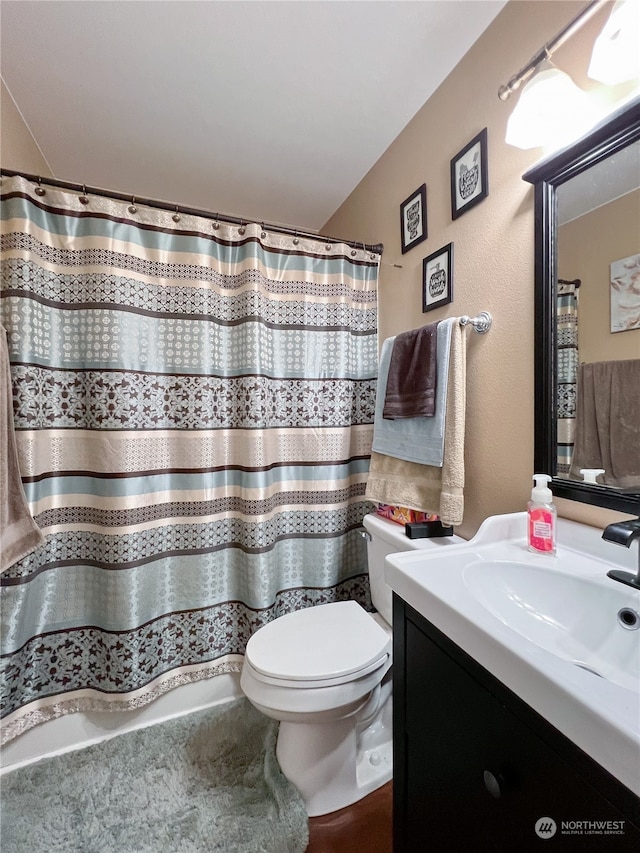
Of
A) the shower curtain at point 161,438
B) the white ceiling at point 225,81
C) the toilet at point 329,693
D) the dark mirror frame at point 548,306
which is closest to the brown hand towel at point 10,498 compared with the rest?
the shower curtain at point 161,438

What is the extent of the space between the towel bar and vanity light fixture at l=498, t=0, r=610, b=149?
0.43m

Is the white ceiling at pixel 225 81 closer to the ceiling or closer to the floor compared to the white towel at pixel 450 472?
closer to the ceiling

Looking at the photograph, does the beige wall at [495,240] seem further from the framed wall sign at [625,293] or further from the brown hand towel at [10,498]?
the brown hand towel at [10,498]

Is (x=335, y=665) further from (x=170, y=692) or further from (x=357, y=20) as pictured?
(x=357, y=20)

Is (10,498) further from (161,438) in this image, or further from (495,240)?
(495,240)

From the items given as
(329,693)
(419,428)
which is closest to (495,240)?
(419,428)

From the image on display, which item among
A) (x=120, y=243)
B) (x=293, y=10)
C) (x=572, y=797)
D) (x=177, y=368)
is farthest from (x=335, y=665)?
(x=293, y=10)

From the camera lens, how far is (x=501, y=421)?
3.50 ft

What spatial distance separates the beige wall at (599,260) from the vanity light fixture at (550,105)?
0.71ft

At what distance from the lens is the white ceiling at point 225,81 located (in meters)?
1.03

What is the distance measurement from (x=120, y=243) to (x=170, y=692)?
1.68m

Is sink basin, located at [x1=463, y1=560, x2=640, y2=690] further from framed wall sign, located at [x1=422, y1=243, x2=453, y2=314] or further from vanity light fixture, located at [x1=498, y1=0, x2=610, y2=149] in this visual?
vanity light fixture, located at [x1=498, y1=0, x2=610, y2=149]

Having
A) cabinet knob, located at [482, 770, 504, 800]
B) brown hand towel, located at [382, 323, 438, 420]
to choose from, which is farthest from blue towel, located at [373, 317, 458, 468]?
cabinet knob, located at [482, 770, 504, 800]

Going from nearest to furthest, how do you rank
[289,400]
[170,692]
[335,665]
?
[335,665]
[170,692]
[289,400]
